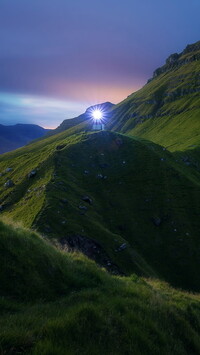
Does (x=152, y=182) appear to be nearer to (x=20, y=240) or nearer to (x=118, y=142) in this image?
(x=118, y=142)

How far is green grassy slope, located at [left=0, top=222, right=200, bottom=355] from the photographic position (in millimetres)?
8297

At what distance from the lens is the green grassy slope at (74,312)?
8297 mm

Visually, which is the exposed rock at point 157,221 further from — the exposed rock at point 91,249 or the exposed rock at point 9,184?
the exposed rock at point 9,184

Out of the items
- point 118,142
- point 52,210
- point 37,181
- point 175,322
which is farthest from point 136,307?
point 118,142

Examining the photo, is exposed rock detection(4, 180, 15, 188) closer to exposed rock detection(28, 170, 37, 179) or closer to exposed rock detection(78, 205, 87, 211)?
exposed rock detection(28, 170, 37, 179)

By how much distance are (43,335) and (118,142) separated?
233 ft

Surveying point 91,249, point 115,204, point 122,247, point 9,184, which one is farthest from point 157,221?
point 9,184

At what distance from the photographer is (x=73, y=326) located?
8.94 meters

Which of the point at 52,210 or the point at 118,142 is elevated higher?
the point at 118,142

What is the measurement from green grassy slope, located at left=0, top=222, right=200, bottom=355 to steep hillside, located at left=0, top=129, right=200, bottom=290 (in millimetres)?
26453

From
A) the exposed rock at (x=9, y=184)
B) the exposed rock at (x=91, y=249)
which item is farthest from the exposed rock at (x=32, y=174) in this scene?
the exposed rock at (x=91, y=249)

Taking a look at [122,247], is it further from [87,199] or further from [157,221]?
[157,221]

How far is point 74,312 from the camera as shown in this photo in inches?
384

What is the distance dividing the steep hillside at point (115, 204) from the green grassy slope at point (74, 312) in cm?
2645
